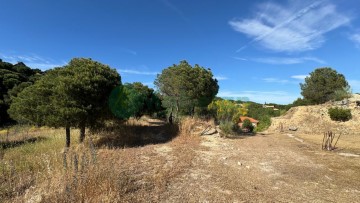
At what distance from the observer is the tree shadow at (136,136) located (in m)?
8.92

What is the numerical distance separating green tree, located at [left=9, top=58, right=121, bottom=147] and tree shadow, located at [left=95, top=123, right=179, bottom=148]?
1.08 m

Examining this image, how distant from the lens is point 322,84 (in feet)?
93.1

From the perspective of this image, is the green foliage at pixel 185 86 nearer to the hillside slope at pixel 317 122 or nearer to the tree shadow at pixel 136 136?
the tree shadow at pixel 136 136

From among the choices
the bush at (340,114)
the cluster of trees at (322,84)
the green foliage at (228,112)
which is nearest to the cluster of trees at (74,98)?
the green foliage at (228,112)

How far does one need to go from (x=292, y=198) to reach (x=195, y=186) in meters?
1.72

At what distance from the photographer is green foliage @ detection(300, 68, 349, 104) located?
89.1 feet

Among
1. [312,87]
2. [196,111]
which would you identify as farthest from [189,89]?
[312,87]

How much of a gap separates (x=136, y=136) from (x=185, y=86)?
4990 millimetres

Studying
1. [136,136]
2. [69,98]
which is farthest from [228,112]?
[69,98]

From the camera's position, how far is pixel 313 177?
526 cm

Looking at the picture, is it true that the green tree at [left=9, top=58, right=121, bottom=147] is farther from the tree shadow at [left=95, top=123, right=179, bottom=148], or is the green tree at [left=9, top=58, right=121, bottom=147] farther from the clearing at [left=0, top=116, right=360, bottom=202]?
the clearing at [left=0, top=116, right=360, bottom=202]

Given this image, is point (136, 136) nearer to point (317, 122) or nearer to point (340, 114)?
point (317, 122)

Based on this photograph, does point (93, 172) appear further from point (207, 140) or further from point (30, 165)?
point (207, 140)

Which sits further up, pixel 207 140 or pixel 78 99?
pixel 78 99
